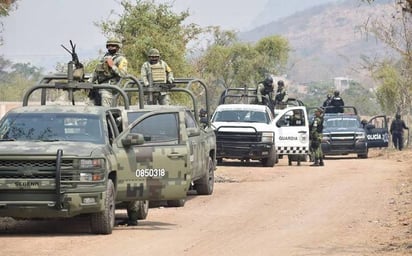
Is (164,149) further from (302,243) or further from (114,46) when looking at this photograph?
(114,46)

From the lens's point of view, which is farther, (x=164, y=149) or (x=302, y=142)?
(x=302, y=142)

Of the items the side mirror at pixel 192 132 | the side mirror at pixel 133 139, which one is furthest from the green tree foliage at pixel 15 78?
the side mirror at pixel 133 139

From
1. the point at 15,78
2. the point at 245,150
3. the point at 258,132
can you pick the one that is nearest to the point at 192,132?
the point at 245,150

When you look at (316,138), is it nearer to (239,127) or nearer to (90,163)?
(239,127)

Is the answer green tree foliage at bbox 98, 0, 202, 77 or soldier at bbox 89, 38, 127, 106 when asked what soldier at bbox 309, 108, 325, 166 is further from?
soldier at bbox 89, 38, 127, 106

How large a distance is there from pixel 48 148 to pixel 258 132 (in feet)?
53.7

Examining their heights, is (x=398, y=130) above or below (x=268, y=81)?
below

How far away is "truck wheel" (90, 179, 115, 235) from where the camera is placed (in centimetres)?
1548

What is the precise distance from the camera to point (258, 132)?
3127 centimetres

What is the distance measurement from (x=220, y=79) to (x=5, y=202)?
57483 millimetres

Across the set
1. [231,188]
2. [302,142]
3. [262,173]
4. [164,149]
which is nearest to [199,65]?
[302,142]

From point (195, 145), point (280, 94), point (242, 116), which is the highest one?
point (280, 94)

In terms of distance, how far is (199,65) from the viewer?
2514 inches

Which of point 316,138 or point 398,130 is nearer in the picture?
point 316,138
